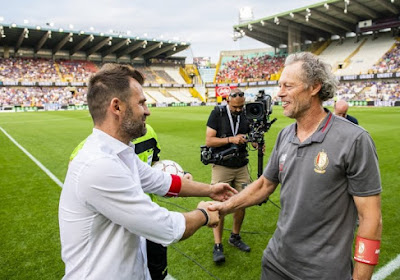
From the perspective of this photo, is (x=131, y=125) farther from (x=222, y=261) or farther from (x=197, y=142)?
(x=197, y=142)

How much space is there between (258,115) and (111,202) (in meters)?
2.93

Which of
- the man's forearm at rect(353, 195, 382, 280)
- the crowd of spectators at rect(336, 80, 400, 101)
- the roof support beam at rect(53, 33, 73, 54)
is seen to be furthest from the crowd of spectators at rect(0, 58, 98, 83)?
the man's forearm at rect(353, 195, 382, 280)

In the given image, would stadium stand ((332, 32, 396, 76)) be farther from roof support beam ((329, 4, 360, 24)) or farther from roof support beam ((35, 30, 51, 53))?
roof support beam ((35, 30, 51, 53))

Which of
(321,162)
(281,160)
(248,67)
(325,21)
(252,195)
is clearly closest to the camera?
(321,162)

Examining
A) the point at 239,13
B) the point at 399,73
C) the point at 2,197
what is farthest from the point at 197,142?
the point at 239,13

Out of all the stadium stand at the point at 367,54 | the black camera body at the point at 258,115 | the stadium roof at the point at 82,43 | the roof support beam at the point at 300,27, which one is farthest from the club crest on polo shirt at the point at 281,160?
the stadium roof at the point at 82,43

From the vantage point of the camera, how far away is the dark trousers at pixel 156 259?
3293 mm

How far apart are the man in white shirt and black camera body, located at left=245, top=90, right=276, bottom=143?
7.70 ft

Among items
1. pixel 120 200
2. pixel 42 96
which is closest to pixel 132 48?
pixel 42 96

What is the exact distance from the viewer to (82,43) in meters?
59.8

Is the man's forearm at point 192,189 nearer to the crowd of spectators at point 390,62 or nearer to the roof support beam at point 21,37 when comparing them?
the crowd of spectators at point 390,62

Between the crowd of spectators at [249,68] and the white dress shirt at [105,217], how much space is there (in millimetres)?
62409

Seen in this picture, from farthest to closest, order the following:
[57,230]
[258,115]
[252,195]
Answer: [57,230] < [258,115] < [252,195]

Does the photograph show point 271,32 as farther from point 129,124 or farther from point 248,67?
point 129,124
